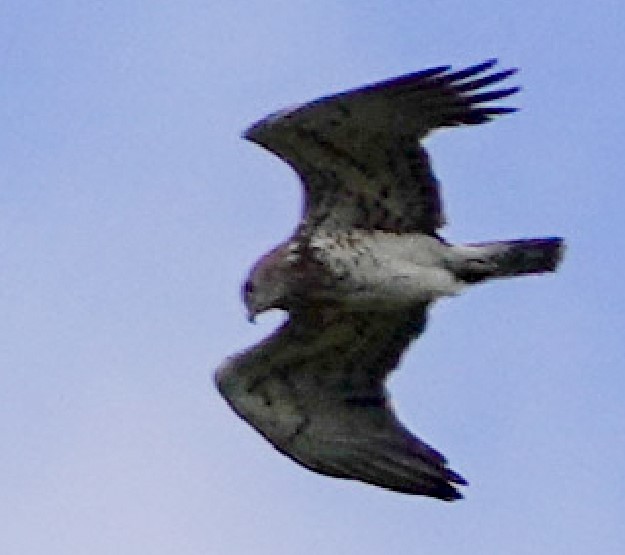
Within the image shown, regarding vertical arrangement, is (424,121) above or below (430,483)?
above

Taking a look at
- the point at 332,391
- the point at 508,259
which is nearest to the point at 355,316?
the point at 332,391

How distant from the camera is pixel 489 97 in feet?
68.7

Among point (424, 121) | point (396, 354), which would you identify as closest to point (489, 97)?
point (424, 121)

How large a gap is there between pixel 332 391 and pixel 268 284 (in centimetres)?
94

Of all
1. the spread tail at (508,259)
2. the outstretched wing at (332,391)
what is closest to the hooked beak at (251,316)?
the outstretched wing at (332,391)

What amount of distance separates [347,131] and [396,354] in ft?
5.06

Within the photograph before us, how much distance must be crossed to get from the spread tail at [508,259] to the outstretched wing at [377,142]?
0.32 meters

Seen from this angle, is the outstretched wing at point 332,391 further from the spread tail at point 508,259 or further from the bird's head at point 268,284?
the spread tail at point 508,259

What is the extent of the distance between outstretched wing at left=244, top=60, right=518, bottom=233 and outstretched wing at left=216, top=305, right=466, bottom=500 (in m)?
0.68

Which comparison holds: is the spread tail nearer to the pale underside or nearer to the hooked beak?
the pale underside

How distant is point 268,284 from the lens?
2141 cm

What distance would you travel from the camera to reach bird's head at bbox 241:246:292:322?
21281 mm

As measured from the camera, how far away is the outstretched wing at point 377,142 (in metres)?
21.0

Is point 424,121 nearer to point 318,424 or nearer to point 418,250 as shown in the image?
point 418,250
